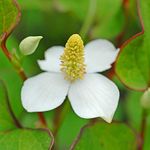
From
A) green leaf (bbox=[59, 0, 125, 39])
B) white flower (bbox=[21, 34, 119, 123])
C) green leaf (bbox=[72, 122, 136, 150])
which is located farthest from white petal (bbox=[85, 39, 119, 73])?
green leaf (bbox=[59, 0, 125, 39])

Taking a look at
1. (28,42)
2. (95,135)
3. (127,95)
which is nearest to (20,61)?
(28,42)

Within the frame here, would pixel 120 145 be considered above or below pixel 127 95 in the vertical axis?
above

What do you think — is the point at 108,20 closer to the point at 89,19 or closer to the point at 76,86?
the point at 89,19

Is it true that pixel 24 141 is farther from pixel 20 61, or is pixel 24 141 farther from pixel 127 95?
pixel 127 95

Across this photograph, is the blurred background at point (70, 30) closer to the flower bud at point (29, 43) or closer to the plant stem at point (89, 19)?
the plant stem at point (89, 19)

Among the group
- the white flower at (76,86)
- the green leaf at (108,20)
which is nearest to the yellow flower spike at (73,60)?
the white flower at (76,86)

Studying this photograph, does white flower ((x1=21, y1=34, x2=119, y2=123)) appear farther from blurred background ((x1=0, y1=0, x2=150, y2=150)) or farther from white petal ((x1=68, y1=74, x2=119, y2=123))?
blurred background ((x1=0, y1=0, x2=150, y2=150))

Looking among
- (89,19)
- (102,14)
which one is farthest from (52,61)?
(102,14)

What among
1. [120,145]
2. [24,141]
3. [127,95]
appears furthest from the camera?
[127,95]

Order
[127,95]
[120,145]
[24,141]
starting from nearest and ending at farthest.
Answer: [24,141] < [120,145] < [127,95]
